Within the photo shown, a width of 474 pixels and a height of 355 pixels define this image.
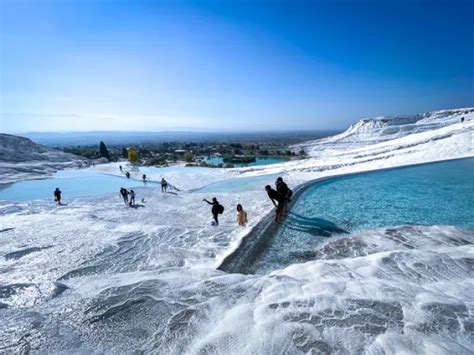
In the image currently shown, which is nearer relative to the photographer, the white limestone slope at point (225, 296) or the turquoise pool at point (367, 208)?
the white limestone slope at point (225, 296)

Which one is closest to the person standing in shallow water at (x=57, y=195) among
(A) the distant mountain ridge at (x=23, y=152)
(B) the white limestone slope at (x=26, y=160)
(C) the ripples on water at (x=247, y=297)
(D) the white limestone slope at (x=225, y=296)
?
(D) the white limestone slope at (x=225, y=296)

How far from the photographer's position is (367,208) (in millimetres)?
9219

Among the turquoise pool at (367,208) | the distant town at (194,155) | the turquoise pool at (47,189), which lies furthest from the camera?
the distant town at (194,155)

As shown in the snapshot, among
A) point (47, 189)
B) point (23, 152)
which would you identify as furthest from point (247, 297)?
point (23, 152)

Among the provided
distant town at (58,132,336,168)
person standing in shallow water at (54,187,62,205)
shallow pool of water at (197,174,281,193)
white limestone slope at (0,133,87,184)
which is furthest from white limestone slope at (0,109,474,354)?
distant town at (58,132,336,168)

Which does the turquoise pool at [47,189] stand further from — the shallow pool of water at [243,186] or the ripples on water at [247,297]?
the ripples on water at [247,297]

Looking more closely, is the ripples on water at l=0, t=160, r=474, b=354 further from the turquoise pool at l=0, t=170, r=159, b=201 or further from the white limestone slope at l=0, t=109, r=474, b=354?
the turquoise pool at l=0, t=170, r=159, b=201

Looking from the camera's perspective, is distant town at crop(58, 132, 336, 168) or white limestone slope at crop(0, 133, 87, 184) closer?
white limestone slope at crop(0, 133, 87, 184)

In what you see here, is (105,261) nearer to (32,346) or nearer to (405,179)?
(32,346)

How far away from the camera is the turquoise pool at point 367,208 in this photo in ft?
22.0

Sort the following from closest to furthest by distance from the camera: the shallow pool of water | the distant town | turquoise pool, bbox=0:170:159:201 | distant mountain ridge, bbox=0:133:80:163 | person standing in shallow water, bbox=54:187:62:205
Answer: person standing in shallow water, bbox=54:187:62:205
the shallow pool of water
turquoise pool, bbox=0:170:159:201
distant mountain ridge, bbox=0:133:80:163
the distant town

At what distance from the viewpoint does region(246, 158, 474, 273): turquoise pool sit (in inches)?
264

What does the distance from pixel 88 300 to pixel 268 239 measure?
13.7ft

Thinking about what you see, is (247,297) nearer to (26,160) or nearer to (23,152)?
(26,160)
